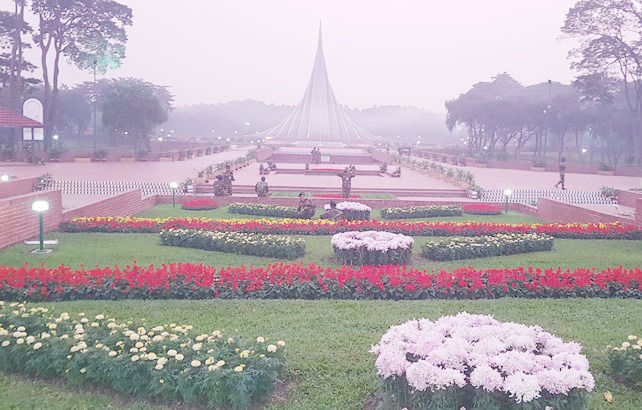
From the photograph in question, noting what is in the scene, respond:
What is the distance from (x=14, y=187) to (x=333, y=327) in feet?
31.0

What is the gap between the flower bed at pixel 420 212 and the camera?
12477 millimetres

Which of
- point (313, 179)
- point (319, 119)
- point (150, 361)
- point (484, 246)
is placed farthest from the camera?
point (319, 119)

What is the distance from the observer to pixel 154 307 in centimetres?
534

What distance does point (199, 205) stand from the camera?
43.6ft

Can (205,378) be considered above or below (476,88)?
below

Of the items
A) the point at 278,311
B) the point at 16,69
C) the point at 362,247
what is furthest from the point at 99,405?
the point at 16,69

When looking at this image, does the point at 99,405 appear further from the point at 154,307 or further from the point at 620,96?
the point at 620,96

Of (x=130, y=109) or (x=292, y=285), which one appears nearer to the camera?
(x=292, y=285)

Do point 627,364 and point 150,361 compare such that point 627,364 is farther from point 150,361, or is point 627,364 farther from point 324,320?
point 150,361

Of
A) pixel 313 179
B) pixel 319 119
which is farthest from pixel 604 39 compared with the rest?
pixel 319 119

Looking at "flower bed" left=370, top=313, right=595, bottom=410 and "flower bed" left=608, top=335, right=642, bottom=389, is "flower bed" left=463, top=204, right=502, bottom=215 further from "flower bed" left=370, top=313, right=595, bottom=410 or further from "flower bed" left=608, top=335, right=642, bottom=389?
"flower bed" left=370, top=313, right=595, bottom=410

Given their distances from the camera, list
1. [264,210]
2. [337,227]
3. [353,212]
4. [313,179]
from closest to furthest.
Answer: [337,227], [353,212], [264,210], [313,179]

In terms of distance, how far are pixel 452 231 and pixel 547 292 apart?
424cm

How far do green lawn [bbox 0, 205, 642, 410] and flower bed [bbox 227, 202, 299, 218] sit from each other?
3.95 meters
